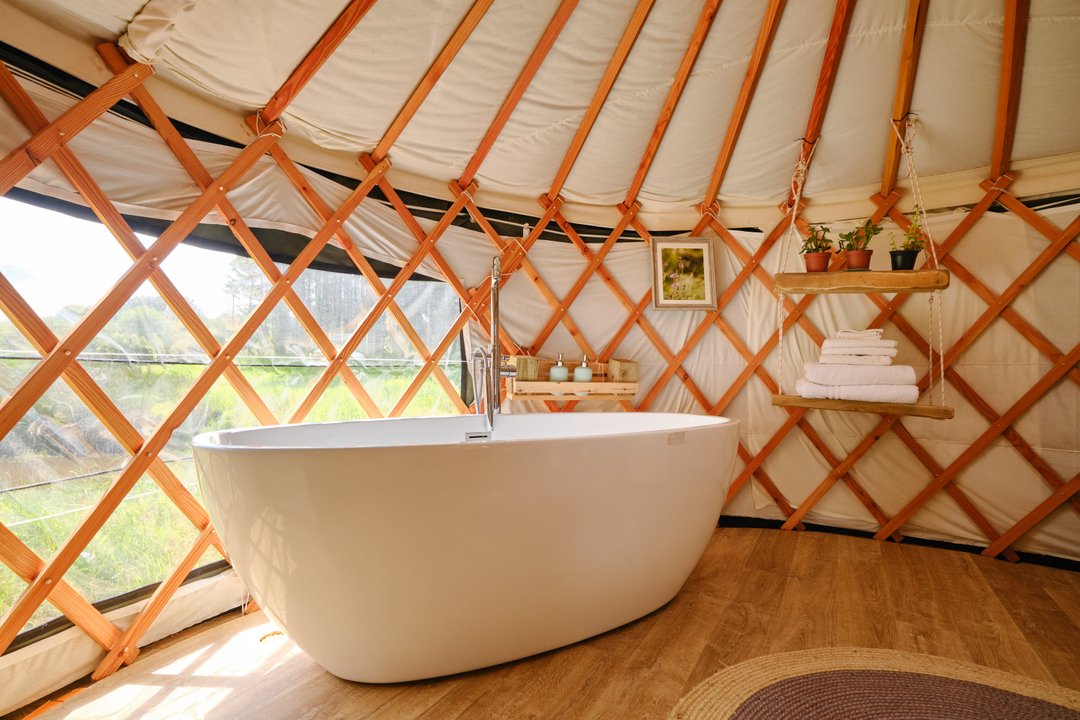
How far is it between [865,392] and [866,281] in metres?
0.44

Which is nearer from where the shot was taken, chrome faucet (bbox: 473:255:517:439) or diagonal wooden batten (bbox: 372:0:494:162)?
diagonal wooden batten (bbox: 372:0:494:162)

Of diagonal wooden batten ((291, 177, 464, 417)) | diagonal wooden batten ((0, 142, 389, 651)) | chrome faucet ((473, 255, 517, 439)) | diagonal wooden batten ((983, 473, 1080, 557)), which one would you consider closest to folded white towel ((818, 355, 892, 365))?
diagonal wooden batten ((983, 473, 1080, 557))

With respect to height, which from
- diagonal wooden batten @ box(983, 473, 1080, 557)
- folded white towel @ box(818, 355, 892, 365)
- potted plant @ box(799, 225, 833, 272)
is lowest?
diagonal wooden batten @ box(983, 473, 1080, 557)

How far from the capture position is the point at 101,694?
139cm

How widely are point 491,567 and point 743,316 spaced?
81.0 inches

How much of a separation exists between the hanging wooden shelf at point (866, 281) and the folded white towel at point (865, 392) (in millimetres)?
376

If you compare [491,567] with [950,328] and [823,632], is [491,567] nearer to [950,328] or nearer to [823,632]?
[823,632]

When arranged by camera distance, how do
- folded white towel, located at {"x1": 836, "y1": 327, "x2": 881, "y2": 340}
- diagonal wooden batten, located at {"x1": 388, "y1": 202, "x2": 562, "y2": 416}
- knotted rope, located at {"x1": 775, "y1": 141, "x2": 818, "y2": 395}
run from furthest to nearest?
1. diagonal wooden batten, located at {"x1": 388, "y1": 202, "x2": 562, "y2": 416}
2. knotted rope, located at {"x1": 775, "y1": 141, "x2": 818, "y2": 395}
3. folded white towel, located at {"x1": 836, "y1": 327, "x2": 881, "y2": 340}

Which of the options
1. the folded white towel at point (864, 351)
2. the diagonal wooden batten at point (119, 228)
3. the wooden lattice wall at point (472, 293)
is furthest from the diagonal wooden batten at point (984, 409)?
the diagonal wooden batten at point (119, 228)

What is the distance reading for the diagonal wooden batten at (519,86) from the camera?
6.35 ft

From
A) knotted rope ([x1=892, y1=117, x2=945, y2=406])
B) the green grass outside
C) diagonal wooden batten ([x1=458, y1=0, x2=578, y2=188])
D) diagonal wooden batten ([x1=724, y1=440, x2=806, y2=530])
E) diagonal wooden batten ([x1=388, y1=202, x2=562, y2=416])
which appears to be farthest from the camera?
diagonal wooden batten ([x1=724, y1=440, x2=806, y2=530])

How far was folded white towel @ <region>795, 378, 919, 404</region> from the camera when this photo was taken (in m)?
2.19

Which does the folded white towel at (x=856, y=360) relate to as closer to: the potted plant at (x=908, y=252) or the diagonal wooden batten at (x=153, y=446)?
the potted plant at (x=908, y=252)

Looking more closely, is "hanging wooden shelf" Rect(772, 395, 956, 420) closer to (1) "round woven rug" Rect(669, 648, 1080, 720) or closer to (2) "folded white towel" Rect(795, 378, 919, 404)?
(2) "folded white towel" Rect(795, 378, 919, 404)
